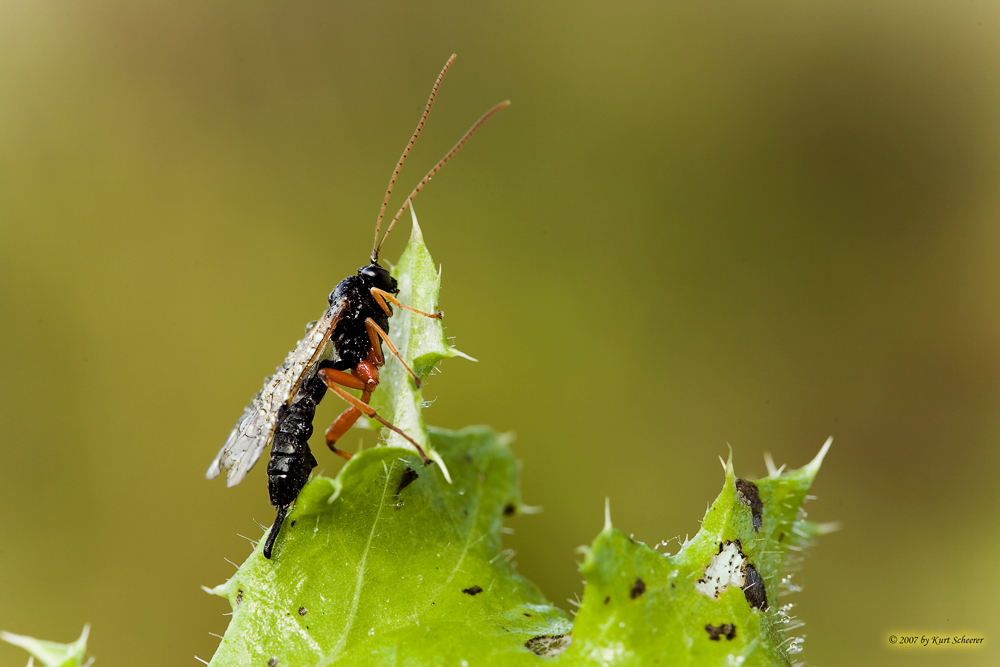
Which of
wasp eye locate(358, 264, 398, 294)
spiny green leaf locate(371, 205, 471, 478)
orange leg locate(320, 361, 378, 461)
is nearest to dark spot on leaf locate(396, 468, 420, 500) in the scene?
spiny green leaf locate(371, 205, 471, 478)

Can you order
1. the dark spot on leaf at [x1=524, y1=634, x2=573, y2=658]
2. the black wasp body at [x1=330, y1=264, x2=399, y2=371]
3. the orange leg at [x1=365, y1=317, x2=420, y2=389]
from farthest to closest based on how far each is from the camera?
the black wasp body at [x1=330, y1=264, x2=399, y2=371]
the orange leg at [x1=365, y1=317, x2=420, y2=389]
the dark spot on leaf at [x1=524, y1=634, x2=573, y2=658]

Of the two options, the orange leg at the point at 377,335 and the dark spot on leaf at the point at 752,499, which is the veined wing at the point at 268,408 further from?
the dark spot on leaf at the point at 752,499

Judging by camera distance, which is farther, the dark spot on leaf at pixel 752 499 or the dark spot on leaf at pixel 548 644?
the dark spot on leaf at pixel 752 499

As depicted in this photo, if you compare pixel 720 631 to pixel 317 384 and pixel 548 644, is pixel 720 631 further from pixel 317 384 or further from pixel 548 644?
pixel 317 384

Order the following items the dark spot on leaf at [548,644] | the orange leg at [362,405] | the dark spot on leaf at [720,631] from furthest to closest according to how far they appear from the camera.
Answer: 1. the orange leg at [362,405]
2. the dark spot on leaf at [548,644]
3. the dark spot on leaf at [720,631]

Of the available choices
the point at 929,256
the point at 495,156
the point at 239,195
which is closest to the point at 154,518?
the point at 239,195

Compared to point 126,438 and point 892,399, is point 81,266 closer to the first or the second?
point 126,438

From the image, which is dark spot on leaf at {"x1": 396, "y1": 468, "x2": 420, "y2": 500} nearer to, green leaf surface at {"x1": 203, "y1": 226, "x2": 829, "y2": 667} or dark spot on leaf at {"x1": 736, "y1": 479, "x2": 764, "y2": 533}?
green leaf surface at {"x1": 203, "y1": 226, "x2": 829, "y2": 667}

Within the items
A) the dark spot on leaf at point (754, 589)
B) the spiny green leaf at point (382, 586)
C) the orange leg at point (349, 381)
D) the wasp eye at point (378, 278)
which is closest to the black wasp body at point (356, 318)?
the wasp eye at point (378, 278)
